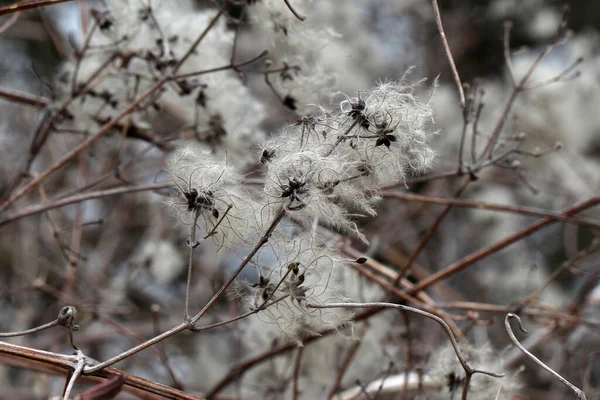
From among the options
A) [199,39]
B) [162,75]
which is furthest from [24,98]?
[199,39]

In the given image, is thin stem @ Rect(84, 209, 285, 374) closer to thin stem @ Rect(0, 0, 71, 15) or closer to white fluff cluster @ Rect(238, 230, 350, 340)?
white fluff cluster @ Rect(238, 230, 350, 340)

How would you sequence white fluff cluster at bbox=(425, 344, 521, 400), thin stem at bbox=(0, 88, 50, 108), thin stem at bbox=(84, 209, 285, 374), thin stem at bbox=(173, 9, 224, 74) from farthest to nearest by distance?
thin stem at bbox=(0, 88, 50, 108)
thin stem at bbox=(173, 9, 224, 74)
white fluff cluster at bbox=(425, 344, 521, 400)
thin stem at bbox=(84, 209, 285, 374)

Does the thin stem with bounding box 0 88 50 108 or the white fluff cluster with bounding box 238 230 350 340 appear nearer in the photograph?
the white fluff cluster with bounding box 238 230 350 340

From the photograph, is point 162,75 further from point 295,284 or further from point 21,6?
point 295,284

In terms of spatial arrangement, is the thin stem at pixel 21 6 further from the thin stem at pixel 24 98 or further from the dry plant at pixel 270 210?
the thin stem at pixel 24 98

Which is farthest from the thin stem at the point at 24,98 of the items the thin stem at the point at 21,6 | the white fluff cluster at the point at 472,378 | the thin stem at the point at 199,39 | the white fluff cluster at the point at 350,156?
the white fluff cluster at the point at 472,378

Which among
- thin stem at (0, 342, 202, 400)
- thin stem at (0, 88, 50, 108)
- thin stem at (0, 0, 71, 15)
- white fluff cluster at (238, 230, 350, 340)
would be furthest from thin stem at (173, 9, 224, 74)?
thin stem at (0, 342, 202, 400)

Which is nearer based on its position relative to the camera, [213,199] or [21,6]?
[213,199]

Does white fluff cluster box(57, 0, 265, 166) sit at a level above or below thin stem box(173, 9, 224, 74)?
above

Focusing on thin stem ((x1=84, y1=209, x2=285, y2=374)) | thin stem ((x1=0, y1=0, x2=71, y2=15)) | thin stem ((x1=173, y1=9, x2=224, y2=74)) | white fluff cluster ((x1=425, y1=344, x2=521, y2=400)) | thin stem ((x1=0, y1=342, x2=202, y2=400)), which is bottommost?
thin stem ((x1=0, y1=342, x2=202, y2=400))

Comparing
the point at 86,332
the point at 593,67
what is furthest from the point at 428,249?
the point at 86,332
